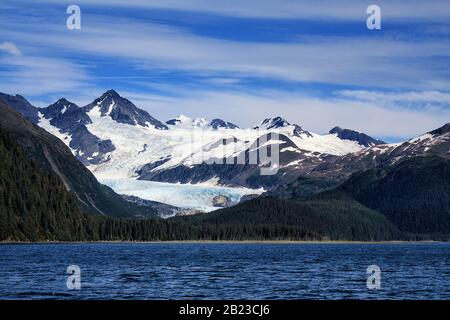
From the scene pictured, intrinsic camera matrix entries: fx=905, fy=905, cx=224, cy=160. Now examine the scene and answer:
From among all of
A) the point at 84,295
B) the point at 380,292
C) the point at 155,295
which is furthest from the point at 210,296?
the point at 380,292

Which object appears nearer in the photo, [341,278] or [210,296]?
[210,296]

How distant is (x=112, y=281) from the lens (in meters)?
121
